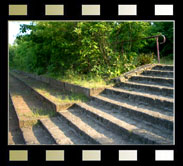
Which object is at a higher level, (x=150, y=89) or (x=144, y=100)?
(x=150, y=89)

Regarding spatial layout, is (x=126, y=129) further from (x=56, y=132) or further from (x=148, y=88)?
(x=148, y=88)

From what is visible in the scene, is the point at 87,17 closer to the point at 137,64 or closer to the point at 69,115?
the point at 69,115

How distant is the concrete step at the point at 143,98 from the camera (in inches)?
183

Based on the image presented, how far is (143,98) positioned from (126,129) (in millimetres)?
1510

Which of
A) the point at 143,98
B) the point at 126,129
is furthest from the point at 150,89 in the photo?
the point at 126,129

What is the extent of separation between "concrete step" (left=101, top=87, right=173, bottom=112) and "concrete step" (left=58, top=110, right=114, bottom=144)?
4.72 feet

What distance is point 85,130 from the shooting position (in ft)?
14.9

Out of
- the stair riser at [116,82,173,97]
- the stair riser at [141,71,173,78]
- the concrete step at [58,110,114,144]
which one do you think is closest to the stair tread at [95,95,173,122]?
the stair riser at [116,82,173,97]

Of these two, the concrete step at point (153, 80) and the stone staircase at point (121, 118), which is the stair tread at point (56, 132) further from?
the concrete step at point (153, 80)

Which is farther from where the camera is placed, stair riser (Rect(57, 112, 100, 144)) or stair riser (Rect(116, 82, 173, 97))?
stair riser (Rect(116, 82, 173, 97))

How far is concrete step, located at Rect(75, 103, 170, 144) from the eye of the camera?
355 cm

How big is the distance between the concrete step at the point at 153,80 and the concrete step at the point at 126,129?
2012mm

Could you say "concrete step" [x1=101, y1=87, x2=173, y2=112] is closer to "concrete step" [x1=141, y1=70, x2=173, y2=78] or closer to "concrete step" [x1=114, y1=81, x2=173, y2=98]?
"concrete step" [x1=114, y1=81, x2=173, y2=98]
